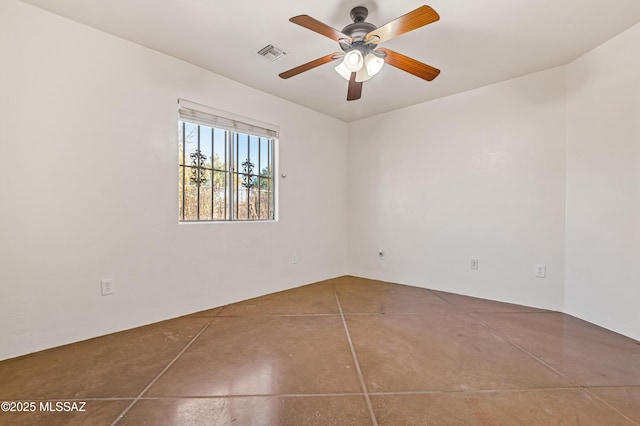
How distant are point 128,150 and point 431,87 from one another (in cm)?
328

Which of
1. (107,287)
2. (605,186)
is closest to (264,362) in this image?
(107,287)

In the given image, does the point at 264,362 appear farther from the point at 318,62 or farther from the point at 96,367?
the point at 318,62

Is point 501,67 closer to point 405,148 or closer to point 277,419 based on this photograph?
point 405,148

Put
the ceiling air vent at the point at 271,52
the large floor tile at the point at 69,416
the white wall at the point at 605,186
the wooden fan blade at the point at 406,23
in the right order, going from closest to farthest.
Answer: the large floor tile at the point at 69,416 → the wooden fan blade at the point at 406,23 → the white wall at the point at 605,186 → the ceiling air vent at the point at 271,52

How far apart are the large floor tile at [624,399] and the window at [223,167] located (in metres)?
3.23

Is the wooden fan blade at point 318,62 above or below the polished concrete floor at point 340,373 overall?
above

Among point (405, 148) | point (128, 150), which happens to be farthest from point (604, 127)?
point (128, 150)

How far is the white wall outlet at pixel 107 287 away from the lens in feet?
7.64

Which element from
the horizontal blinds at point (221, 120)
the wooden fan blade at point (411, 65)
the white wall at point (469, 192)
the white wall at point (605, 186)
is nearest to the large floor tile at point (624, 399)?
the white wall at point (605, 186)

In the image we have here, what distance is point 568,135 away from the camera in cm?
285

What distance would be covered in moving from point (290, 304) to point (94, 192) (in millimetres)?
2103

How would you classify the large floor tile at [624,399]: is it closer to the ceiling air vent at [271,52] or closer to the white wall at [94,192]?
the white wall at [94,192]

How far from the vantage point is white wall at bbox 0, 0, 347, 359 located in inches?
78.4

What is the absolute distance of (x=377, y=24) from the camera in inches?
88.5
